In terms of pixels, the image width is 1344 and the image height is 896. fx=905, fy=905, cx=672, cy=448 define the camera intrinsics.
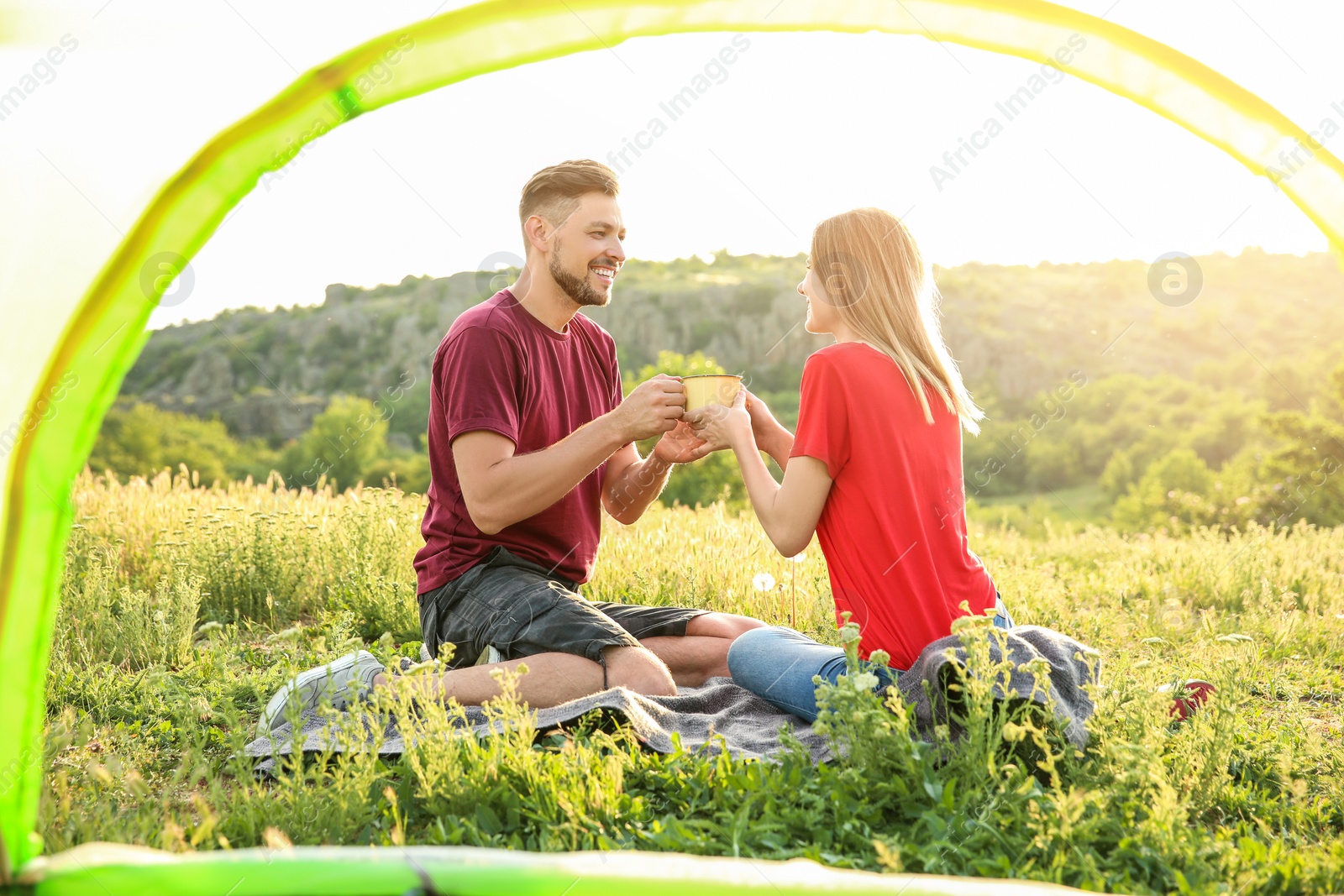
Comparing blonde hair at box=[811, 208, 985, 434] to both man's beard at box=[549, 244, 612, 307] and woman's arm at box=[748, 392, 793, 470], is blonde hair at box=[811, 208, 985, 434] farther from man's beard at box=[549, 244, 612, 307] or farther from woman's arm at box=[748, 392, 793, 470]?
man's beard at box=[549, 244, 612, 307]

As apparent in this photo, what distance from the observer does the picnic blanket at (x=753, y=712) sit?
2.51 m

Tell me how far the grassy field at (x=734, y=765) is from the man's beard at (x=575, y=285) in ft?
5.24

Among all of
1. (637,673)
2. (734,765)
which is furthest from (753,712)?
(734,765)

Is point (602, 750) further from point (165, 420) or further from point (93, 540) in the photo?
point (165, 420)

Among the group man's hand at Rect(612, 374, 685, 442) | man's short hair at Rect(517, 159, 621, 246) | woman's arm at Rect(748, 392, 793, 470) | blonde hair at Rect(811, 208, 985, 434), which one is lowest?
woman's arm at Rect(748, 392, 793, 470)

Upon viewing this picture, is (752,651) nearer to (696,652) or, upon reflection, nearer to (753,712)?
(753,712)

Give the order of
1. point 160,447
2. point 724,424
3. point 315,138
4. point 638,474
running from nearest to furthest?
point 315,138
point 724,424
point 638,474
point 160,447

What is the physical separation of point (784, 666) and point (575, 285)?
168 cm

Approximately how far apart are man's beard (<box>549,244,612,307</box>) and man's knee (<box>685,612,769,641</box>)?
4.46ft

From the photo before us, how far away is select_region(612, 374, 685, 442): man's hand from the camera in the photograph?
302 centimetres

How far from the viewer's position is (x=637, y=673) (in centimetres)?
319

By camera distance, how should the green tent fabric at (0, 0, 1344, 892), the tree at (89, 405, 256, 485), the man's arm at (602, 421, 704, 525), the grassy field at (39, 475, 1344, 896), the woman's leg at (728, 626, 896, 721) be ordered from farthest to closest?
the tree at (89, 405, 256, 485) → the man's arm at (602, 421, 704, 525) → the woman's leg at (728, 626, 896, 721) → the grassy field at (39, 475, 1344, 896) → the green tent fabric at (0, 0, 1344, 892)

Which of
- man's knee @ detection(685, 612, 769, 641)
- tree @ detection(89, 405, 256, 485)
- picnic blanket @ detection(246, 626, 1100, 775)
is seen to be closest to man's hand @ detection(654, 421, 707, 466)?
man's knee @ detection(685, 612, 769, 641)

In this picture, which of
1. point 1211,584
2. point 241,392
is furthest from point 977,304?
point 1211,584
